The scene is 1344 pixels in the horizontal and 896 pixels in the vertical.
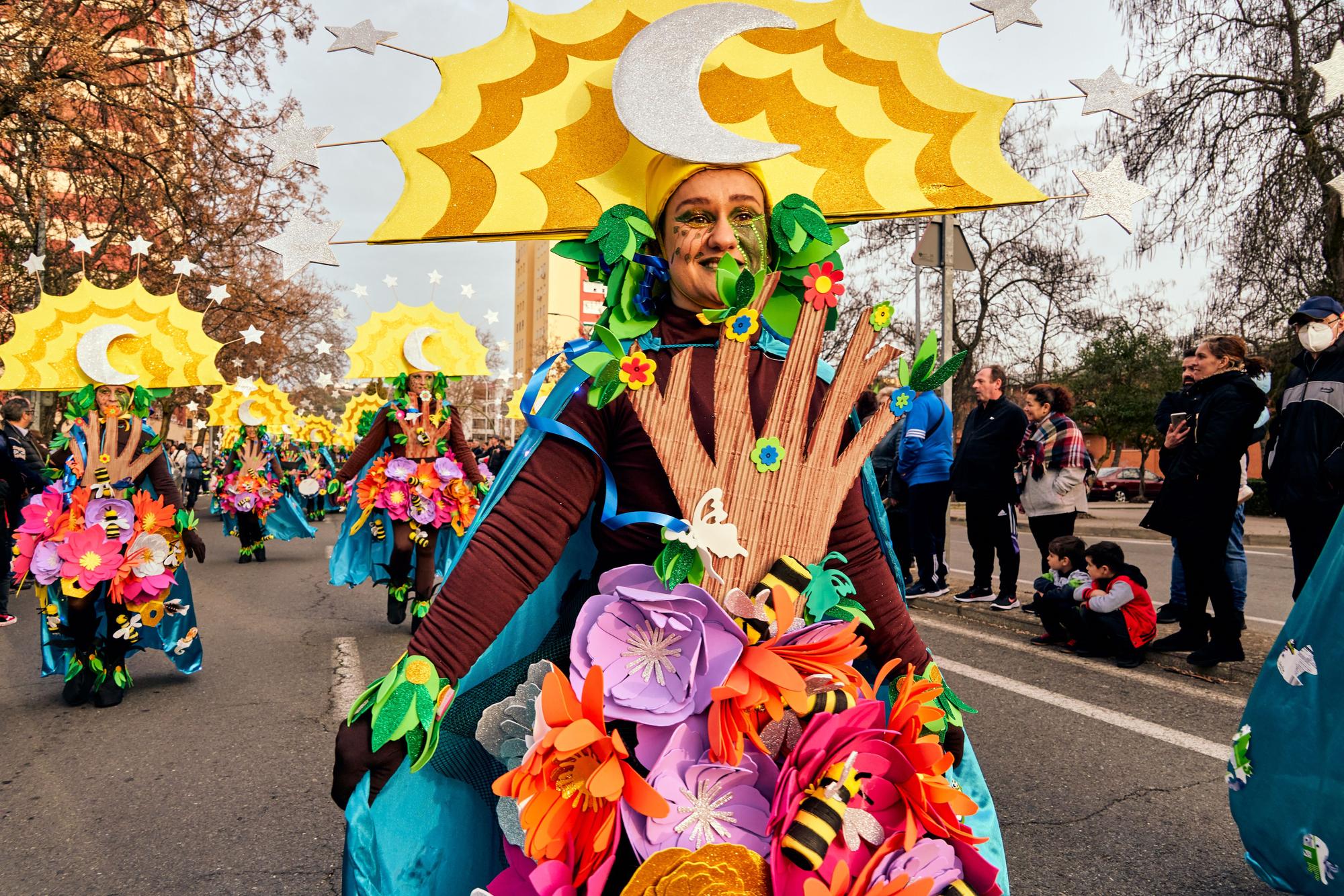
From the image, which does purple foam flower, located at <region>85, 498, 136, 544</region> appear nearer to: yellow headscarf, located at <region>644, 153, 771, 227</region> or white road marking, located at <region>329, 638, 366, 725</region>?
white road marking, located at <region>329, 638, 366, 725</region>

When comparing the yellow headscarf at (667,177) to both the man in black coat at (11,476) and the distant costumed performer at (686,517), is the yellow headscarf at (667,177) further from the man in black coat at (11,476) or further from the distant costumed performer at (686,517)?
the man in black coat at (11,476)

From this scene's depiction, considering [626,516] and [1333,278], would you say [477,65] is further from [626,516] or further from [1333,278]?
[1333,278]

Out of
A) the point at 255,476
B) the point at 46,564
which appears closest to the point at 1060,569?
the point at 46,564

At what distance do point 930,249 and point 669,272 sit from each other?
7.69 metres

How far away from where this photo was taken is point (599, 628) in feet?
4.78

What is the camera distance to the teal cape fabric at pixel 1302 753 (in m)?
2.13

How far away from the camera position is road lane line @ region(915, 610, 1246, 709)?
4746mm

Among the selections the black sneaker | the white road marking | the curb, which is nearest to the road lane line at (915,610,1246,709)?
the curb

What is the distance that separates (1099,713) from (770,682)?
367 centimetres

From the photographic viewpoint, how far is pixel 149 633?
5.47 metres

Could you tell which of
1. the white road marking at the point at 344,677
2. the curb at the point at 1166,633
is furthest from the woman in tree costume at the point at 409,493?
the curb at the point at 1166,633

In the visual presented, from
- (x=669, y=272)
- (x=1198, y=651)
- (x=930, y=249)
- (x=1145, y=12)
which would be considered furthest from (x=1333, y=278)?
(x=669, y=272)

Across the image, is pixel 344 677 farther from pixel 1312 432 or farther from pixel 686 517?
pixel 1312 432

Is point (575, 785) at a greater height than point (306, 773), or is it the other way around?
point (575, 785)
